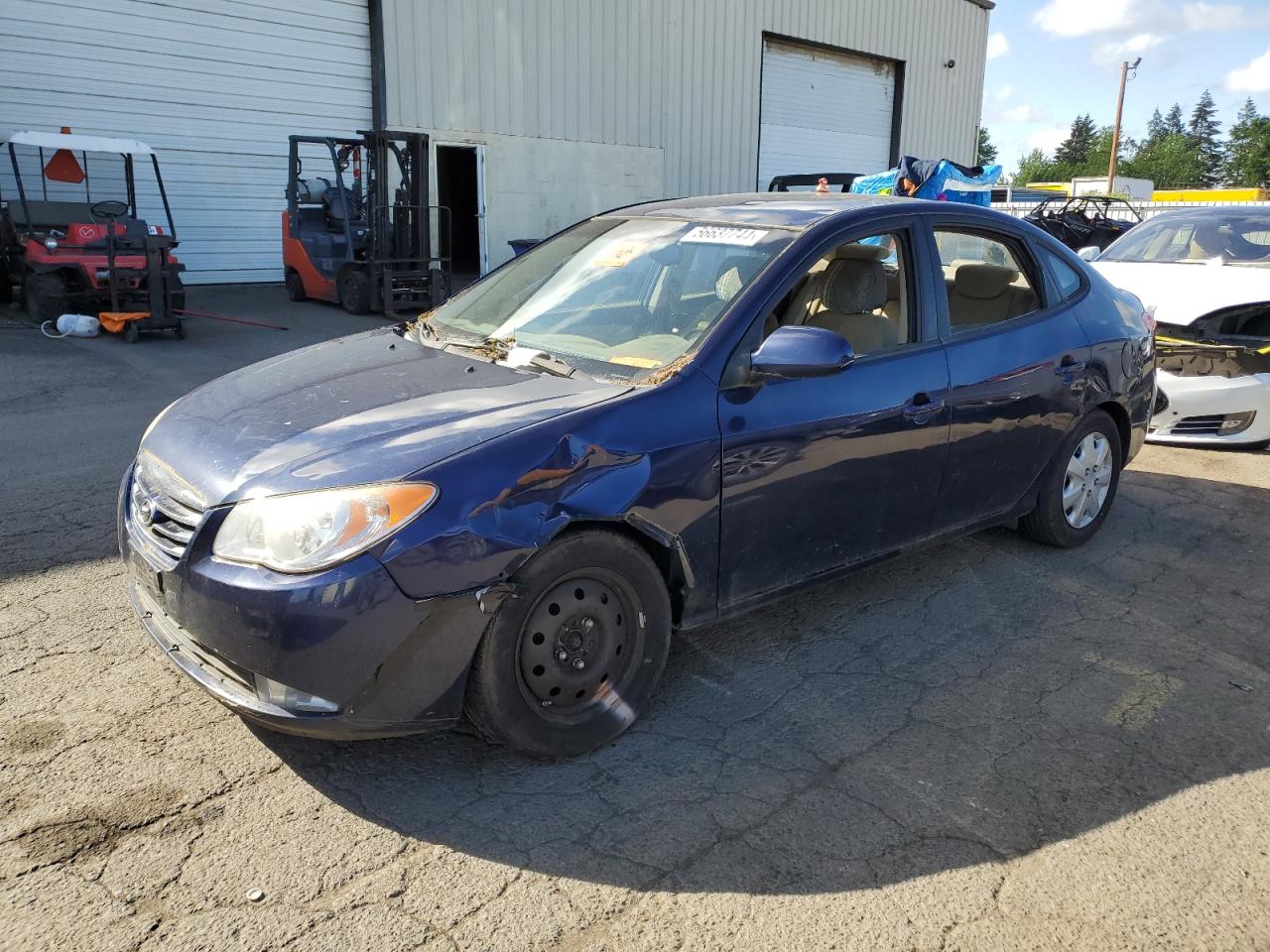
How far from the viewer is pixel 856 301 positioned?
392 centimetres

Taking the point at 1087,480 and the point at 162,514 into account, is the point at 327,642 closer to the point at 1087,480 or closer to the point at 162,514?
the point at 162,514

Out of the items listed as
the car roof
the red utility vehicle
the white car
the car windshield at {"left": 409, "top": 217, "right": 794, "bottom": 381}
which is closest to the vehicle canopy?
the red utility vehicle

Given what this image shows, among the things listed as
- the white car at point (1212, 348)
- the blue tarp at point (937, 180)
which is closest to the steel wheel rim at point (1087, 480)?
the white car at point (1212, 348)

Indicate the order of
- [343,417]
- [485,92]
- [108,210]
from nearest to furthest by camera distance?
[343,417] < [108,210] < [485,92]

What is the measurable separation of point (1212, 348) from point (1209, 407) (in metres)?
0.40

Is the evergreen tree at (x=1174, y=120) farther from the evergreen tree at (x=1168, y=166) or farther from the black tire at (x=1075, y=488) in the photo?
the black tire at (x=1075, y=488)

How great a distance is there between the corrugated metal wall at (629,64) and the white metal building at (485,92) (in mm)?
35

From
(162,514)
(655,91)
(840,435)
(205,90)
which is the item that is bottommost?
(162,514)

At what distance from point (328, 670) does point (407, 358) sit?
56.0 inches

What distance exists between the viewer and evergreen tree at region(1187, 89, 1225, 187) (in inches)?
4402

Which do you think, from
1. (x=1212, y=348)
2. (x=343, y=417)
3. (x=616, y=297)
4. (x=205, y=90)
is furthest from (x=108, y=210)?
(x=1212, y=348)

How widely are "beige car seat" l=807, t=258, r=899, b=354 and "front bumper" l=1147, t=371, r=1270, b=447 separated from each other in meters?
3.96

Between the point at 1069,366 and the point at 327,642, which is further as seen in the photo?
the point at 1069,366

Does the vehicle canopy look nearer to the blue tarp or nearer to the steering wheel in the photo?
the steering wheel
